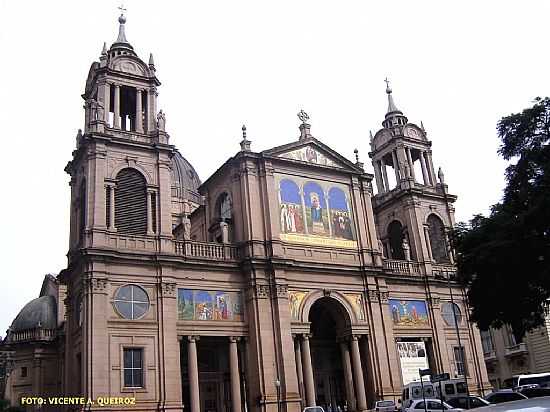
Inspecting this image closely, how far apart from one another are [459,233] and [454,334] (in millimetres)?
19639

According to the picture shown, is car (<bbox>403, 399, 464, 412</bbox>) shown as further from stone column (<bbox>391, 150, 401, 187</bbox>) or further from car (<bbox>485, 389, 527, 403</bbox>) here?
stone column (<bbox>391, 150, 401, 187</bbox>)

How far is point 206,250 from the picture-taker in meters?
37.4

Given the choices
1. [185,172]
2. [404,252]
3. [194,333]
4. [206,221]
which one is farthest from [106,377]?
[185,172]

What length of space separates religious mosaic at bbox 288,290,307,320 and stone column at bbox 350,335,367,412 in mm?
4240

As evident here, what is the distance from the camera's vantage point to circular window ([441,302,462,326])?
4566 centimetres

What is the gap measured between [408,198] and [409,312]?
993cm

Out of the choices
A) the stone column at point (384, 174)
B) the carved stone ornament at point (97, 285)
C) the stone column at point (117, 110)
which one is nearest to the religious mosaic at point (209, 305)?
the carved stone ornament at point (97, 285)

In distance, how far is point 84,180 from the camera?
120 feet

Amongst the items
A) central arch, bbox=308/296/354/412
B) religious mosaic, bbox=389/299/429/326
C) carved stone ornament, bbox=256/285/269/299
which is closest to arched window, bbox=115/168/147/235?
carved stone ornament, bbox=256/285/269/299

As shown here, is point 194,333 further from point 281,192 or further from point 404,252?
point 404,252

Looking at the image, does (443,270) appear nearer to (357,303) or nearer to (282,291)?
(357,303)

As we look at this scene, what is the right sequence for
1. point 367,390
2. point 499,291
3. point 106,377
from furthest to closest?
point 367,390, point 106,377, point 499,291

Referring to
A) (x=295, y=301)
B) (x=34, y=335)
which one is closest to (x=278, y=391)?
(x=295, y=301)

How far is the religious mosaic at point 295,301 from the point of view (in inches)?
1486
